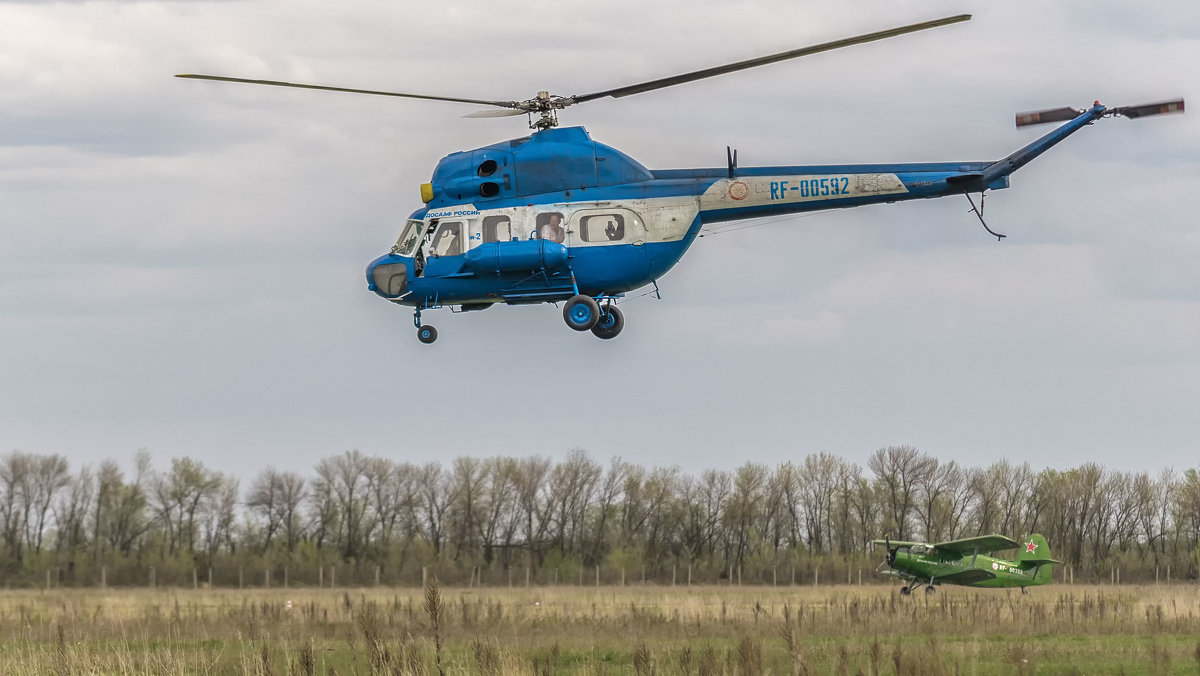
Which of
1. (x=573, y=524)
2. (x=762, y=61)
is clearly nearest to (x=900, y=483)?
(x=573, y=524)

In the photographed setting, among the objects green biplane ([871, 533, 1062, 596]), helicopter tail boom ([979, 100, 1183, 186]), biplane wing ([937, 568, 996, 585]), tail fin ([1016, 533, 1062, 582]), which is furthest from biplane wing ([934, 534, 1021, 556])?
helicopter tail boom ([979, 100, 1183, 186])

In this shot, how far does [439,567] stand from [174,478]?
13950 millimetres

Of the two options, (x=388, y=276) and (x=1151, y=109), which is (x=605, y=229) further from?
(x=1151, y=109)

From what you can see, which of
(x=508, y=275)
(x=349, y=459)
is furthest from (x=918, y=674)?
(x=349, y=459)

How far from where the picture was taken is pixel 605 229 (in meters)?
26.3

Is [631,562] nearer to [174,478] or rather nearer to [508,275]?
[174,478]

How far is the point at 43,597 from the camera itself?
4981 cm

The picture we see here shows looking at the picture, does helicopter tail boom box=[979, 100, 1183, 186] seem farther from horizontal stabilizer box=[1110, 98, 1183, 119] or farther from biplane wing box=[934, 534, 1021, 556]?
biplane wing box=[934, 534, 1021, 556]

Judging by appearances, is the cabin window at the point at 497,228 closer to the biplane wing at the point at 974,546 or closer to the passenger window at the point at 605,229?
the passenger window at the point at 605,229

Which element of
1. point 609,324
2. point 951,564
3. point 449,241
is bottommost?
point 951,564

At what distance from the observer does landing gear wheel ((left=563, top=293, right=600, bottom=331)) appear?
26.0 meters

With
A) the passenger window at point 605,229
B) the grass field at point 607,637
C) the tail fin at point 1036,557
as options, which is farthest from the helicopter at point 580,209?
the tail fin at point 1036,557

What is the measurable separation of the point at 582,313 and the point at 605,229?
1532mm

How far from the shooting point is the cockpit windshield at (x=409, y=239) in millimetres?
27000
